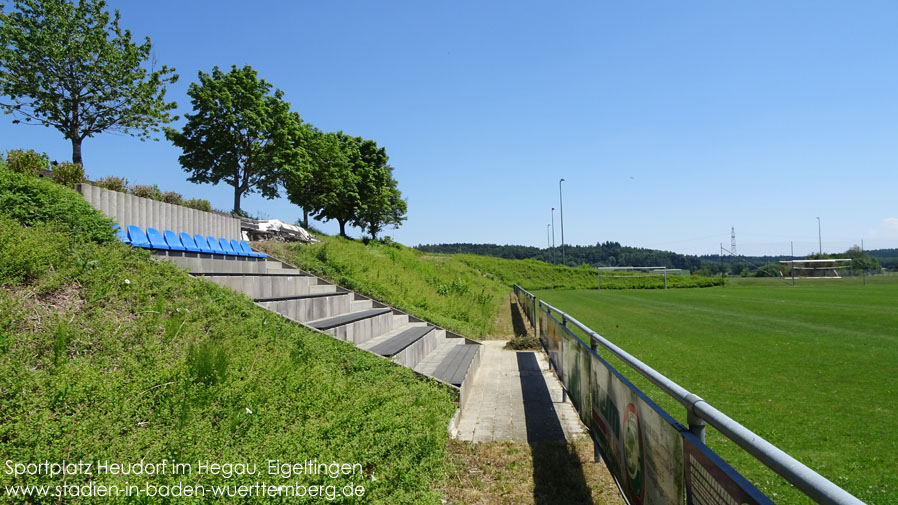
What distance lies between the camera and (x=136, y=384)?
3.56 meters

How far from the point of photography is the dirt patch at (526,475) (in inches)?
147

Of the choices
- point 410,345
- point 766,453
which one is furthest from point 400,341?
point 766,453

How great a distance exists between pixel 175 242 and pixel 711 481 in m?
9.99

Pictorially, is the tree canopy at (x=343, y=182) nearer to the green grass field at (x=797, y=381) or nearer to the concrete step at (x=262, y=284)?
the concrete step at (x=262, y=284)

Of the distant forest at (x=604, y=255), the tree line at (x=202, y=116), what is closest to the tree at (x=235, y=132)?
the tree line at (x=202, y=116)

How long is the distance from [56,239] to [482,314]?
12589 mm

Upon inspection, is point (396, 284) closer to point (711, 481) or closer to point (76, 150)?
point (711, 481)

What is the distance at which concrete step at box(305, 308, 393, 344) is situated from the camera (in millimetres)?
7203

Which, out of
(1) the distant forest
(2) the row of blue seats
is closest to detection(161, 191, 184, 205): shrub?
(2) the row of blue seats

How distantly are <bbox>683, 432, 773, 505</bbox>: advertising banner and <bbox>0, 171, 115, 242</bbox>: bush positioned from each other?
23.3ft

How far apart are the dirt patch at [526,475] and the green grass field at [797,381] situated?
4.01 ft

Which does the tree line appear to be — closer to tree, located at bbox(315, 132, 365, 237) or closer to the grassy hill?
tree, located at bbox(315, 132, 365, 237)

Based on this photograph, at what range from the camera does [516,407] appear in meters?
6.48

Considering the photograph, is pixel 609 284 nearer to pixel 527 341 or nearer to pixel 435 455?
pixel 527 341
